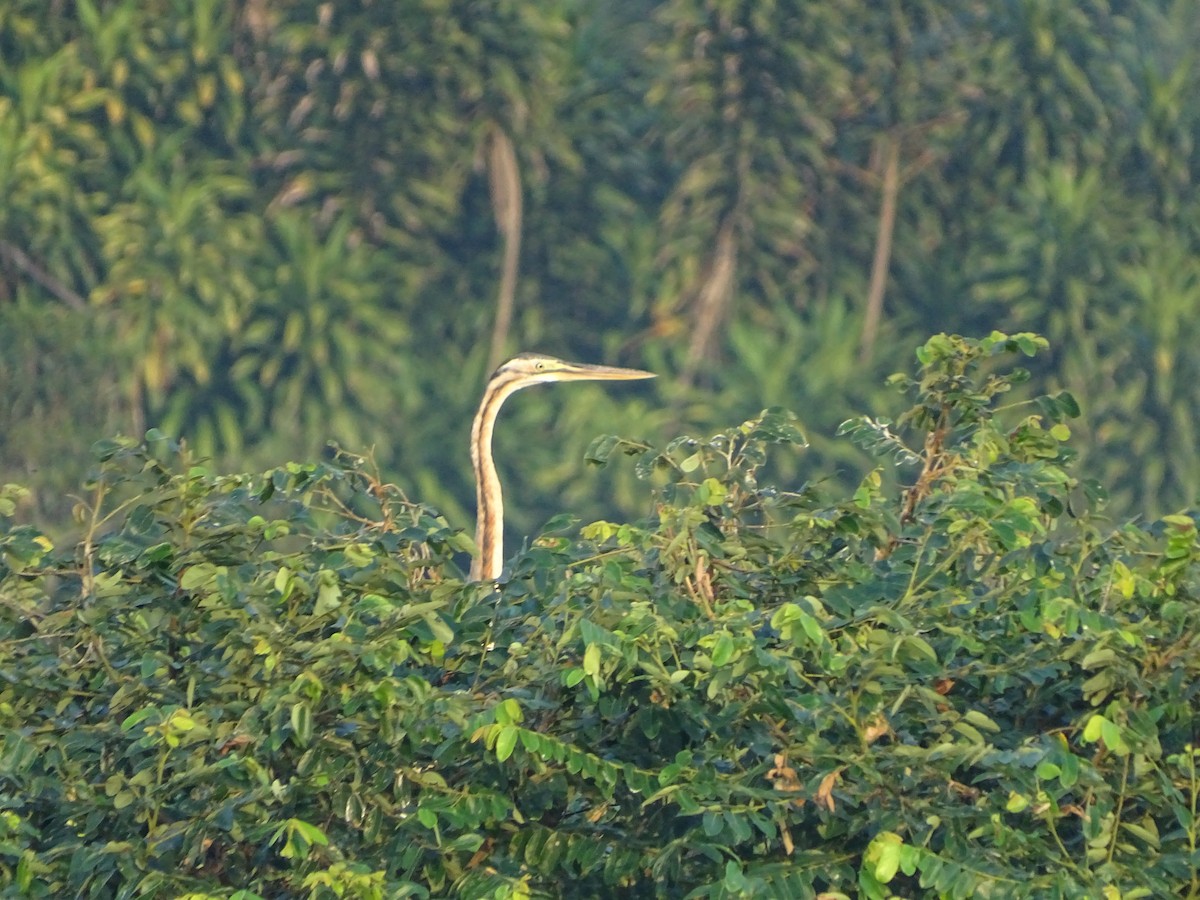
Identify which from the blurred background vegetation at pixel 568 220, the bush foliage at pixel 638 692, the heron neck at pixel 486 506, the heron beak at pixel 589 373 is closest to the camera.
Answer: the bush foliage at pixel 638 692

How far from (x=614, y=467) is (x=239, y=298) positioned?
8.50 ft

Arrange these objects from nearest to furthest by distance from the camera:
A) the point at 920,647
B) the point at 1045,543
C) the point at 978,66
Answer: the point at 920,647 → the point at 1045,543 → the point at 978,66

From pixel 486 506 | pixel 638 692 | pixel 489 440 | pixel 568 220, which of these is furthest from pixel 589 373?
pixel 568 220

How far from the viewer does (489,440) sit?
17.6ft

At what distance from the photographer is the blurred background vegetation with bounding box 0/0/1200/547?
605 inches

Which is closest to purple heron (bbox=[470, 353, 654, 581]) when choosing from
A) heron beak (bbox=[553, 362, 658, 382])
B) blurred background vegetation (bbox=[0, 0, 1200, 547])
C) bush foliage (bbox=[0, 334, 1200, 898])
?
heron beak (bbox=[553, 362, 658, 382])

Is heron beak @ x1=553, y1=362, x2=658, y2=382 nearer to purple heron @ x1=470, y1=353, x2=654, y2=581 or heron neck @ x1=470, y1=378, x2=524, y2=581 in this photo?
purple heron @ x1=470, y1=353, x2=654, y2=581

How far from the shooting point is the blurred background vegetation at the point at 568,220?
605 inches

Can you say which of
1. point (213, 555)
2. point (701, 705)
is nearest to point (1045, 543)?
point (701, 705)

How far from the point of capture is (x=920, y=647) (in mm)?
2979

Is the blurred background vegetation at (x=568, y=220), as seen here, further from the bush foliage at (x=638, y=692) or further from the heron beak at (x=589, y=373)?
the bush foliage at (x=638, y=692)

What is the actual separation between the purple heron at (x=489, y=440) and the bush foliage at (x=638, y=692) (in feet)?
4.34

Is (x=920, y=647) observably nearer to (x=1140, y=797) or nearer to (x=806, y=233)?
(x=1140, y=797)

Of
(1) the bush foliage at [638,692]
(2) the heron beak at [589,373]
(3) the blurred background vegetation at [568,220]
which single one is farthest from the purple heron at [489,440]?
(3) the blurred background vegetation at [568,220]
